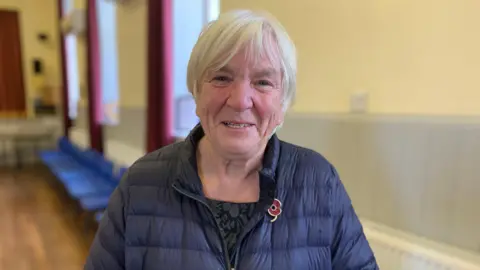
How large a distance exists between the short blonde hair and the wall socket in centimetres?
105

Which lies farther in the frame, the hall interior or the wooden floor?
the wooden floor

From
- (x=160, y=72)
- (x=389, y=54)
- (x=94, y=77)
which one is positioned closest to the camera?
(x=389, y=54)

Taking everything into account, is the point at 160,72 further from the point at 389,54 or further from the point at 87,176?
the point at 389,54

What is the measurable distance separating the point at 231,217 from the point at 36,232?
4.12m

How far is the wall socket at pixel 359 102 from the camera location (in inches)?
84.7

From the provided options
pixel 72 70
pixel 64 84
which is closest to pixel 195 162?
pixel 64 84

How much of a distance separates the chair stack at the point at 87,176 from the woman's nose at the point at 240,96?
2720 mm

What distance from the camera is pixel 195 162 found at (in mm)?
1259

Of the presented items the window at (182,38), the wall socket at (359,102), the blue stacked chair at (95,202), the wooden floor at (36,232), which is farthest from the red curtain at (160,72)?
the wall socket at (359,102)

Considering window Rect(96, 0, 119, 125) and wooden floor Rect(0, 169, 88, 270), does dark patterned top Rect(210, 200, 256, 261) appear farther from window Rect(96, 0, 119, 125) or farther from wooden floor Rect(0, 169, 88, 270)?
window Rect(96, 0, 119, 125)

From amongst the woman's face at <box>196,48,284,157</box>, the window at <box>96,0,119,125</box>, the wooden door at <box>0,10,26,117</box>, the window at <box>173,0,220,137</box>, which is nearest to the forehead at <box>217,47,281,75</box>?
the woman's face at <box>196,48,284,157</box>

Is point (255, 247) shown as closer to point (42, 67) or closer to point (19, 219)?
point (19, 219)

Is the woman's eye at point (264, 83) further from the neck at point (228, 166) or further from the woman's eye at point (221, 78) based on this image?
the neck at point (228, 166)

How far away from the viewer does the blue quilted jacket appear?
3.75 feet
